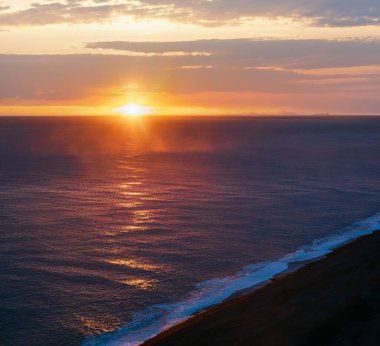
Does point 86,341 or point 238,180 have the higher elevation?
point 86,341

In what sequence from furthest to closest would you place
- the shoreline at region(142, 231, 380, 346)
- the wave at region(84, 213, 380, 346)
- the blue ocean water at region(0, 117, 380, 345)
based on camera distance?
the blue ocean water at region(0, 117, 380, 345), the wave at region(84, 213, 380, 346), the shoreline at region(142, 231, 380, 346)

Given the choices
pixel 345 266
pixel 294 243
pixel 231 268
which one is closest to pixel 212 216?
pixel 294 243

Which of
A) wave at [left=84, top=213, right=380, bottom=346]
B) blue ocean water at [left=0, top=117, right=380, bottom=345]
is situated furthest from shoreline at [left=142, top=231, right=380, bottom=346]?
blue ocean water at [left=0, top=117, right=380, bottom=345]


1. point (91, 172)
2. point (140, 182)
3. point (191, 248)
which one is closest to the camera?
point (191, 248)

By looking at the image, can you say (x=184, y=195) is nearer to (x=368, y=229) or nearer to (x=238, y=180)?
(x=238, y=180)

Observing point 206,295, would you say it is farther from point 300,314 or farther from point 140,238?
point 140,238

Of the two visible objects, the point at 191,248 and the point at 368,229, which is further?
the point at 368,229

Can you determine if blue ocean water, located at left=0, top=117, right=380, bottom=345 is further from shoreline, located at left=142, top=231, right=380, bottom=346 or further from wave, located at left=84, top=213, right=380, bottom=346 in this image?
shoreline, located at left=142, top=231, right=380, bottom=346
